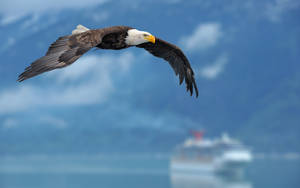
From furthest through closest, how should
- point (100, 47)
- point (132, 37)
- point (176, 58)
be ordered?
point (176, 58) < point (132, 37) < point (100, 47)

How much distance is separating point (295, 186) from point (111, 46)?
64.2 meters

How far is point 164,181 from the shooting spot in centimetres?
7212

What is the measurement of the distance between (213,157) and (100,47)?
2073 inches

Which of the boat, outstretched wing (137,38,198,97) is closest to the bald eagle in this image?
Result: outstretched wing (137,38,198,97)

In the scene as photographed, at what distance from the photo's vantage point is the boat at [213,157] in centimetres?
5455

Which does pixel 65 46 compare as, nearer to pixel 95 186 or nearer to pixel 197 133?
pixel 197 133

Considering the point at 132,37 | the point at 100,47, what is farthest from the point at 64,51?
the point at 132,37

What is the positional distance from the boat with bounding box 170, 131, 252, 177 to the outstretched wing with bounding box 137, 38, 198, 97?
4419cm

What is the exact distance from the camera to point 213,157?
59625 mm

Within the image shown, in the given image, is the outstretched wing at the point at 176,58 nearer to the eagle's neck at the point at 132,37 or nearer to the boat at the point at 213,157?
the eagle's neck at the point at 132,37

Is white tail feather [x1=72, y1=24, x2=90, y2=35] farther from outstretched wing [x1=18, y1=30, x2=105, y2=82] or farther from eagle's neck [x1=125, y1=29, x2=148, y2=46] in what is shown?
eagle's neck [x1=125, y1=29, x2=148, y2=46]

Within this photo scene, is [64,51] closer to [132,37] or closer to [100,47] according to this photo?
[100,47]

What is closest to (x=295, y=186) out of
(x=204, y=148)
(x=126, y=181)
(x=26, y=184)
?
(x=204, y=148)

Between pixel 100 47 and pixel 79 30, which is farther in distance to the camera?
pixel 79 30
